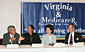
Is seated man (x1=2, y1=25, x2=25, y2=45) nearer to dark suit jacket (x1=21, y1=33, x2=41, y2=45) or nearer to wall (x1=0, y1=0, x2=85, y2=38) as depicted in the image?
dark suit jacket (x1=21, y1=33, x2=41, y2=45)

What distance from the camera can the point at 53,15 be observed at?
6852mm

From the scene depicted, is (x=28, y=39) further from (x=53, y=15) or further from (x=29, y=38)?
(x=53, y=15)

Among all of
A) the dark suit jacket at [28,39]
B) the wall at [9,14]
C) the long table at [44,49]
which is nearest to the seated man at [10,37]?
the dark suit jacket at [28,39]

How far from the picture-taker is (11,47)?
353 centimetres

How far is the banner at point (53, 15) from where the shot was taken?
6684 millimetres

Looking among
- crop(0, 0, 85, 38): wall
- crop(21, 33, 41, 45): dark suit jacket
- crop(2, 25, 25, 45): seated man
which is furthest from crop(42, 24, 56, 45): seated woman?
crop(0, 0, 85, 38): wall

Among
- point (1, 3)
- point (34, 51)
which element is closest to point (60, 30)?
point (1, 3)

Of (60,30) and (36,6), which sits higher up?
(36,6)

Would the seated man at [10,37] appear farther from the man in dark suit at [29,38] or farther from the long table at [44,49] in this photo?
the long table at [44,49]

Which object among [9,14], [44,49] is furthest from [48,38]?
[9,14]

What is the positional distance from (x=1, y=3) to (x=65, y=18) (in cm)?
227

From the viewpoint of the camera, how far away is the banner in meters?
6.68

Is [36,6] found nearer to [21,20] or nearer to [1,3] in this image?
[21,20]

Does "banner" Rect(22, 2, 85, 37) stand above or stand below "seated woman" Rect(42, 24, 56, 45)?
above
